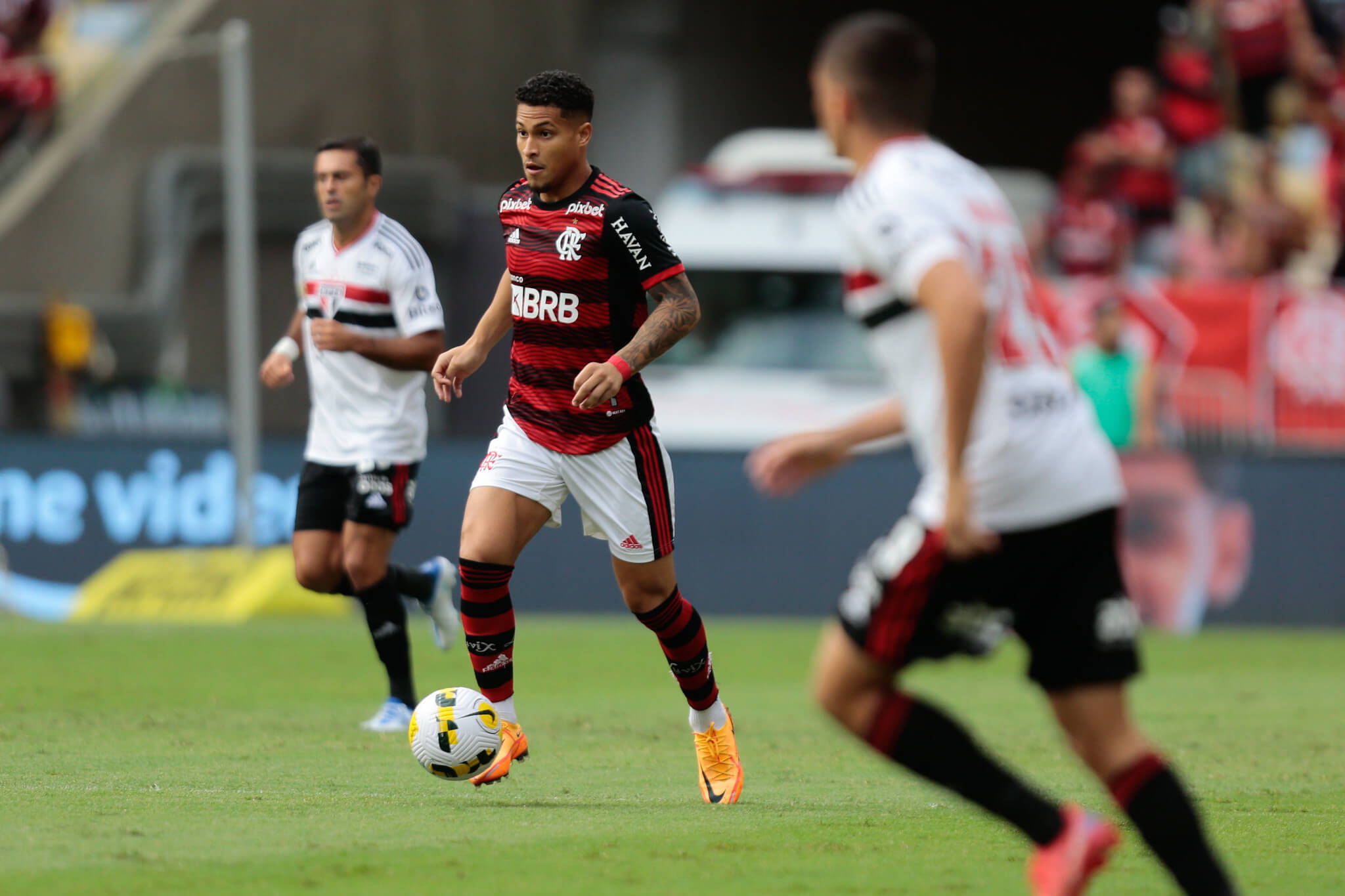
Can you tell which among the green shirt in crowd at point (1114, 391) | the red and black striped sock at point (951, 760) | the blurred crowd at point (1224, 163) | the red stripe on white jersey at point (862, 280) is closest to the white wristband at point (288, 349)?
the red stripe on white jersey at point (862, 280)

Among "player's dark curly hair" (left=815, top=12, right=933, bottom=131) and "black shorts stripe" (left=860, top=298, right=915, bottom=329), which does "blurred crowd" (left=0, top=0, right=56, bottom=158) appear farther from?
"black shorts stripe" (left=860, top=298, right=915, bottom=329)

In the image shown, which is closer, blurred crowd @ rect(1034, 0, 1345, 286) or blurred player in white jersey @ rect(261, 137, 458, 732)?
blurred player in white jersey @ rect(261, 137, 458, 732)

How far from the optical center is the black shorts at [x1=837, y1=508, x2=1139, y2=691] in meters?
4.61

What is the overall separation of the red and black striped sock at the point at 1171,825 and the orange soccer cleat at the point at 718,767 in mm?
2427

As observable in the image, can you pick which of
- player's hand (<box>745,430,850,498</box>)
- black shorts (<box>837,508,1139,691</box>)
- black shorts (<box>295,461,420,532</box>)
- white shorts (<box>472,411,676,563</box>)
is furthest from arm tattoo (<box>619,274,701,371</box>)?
black shorts (<box>295,461,420,532</box>)

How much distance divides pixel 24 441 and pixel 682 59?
14.8 metres

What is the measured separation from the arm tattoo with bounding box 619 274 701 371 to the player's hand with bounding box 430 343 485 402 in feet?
2.10

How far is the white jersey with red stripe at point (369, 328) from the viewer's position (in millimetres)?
8891

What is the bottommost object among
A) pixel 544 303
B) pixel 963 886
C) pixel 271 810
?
pixel 271 810

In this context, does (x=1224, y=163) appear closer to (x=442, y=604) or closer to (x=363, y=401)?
(x=442, y=604)

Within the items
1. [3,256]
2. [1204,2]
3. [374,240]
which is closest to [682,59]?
[1204,2]

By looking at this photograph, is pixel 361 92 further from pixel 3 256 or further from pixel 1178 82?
pixel 1178 82

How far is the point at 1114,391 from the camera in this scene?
16.8 meters

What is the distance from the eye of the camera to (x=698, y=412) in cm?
1805
